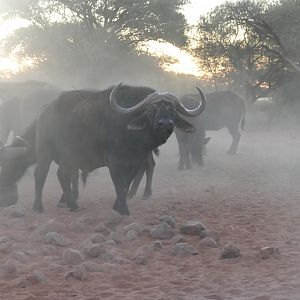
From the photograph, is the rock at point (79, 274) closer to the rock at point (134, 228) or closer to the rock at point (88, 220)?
the rock at point (134, 228)

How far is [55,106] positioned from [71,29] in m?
21.6

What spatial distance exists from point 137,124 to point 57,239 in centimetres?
199

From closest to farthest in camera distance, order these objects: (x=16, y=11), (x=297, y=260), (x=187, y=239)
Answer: (x=297, y=260) → (x=187, y=239) → (x=16, y=11)

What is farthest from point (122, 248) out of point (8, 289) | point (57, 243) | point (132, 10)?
point (132, 10)

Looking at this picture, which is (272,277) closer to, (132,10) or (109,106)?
(109,106)

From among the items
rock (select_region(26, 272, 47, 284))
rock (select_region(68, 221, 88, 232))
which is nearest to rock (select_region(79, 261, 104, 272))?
rock (select_region(26, 272, 47, 284))

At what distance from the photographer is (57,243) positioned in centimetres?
586

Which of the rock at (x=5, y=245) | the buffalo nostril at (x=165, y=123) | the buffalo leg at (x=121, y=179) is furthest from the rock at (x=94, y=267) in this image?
the buffalo leg at (x=121, y=179)

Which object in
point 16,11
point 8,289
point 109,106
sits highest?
point 16,11

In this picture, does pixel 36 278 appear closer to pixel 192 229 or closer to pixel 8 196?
pixel 192 229

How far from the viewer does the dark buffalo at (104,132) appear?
7230 mm

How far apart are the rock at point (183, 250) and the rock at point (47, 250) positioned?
117cm

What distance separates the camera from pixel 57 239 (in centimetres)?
588

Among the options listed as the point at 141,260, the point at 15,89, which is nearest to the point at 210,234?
the point at 141,260
